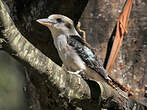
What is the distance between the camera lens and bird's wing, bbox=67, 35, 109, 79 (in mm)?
3501

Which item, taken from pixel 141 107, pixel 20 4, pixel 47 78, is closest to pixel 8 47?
pixel 47 78

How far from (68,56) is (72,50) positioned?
10 centimetres

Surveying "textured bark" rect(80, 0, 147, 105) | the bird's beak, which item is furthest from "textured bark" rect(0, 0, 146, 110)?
"textured bark" rect(80, 0, 147, 105)

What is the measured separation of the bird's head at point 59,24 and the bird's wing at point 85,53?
0.48 ft

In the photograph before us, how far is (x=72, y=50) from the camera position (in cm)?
362

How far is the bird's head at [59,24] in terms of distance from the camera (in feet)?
11.7

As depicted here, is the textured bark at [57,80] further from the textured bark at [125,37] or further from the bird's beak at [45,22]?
the textured bark at [125,37]

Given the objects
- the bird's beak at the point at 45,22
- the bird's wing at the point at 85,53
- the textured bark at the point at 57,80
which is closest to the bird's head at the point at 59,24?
the bird's beak at the point at 45,22

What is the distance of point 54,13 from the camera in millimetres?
3617

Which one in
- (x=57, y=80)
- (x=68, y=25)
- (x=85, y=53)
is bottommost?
(x=85, y=53)

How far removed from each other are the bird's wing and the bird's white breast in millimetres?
43

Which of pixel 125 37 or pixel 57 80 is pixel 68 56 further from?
pixel 57 80

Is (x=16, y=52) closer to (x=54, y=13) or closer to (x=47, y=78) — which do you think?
(x=47, y=78)

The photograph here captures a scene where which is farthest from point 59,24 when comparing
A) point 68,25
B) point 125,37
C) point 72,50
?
point 125,37
